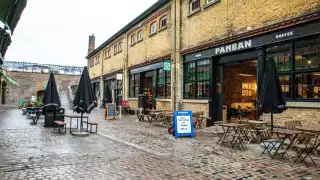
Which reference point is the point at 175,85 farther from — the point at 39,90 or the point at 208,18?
the point at 39,90

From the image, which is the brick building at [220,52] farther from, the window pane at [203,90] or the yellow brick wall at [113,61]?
the yellow brick wall at [113,61]

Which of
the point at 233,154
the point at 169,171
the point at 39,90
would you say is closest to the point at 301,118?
the point at 233,154

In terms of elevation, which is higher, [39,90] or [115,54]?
[115,54]

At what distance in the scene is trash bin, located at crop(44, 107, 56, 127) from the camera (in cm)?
1345

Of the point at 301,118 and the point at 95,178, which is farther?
the point at 301,118

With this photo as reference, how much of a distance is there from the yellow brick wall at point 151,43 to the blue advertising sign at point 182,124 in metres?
8.19

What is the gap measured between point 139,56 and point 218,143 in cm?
1489

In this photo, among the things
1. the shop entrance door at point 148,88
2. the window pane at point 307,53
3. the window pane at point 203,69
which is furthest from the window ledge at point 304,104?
the shop entrance door at point 148,88

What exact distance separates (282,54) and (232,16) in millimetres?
3391

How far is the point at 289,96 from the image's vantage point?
10250 millimetres

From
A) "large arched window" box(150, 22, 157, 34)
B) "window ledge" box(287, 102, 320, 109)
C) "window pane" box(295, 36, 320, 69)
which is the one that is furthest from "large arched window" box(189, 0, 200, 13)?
"window ledge" box(287, 102, 320, 109)

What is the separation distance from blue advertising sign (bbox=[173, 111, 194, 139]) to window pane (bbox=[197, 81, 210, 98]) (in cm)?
410

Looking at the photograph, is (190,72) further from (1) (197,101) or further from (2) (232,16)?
(2) (232,16)

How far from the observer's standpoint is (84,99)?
10.7 metres
